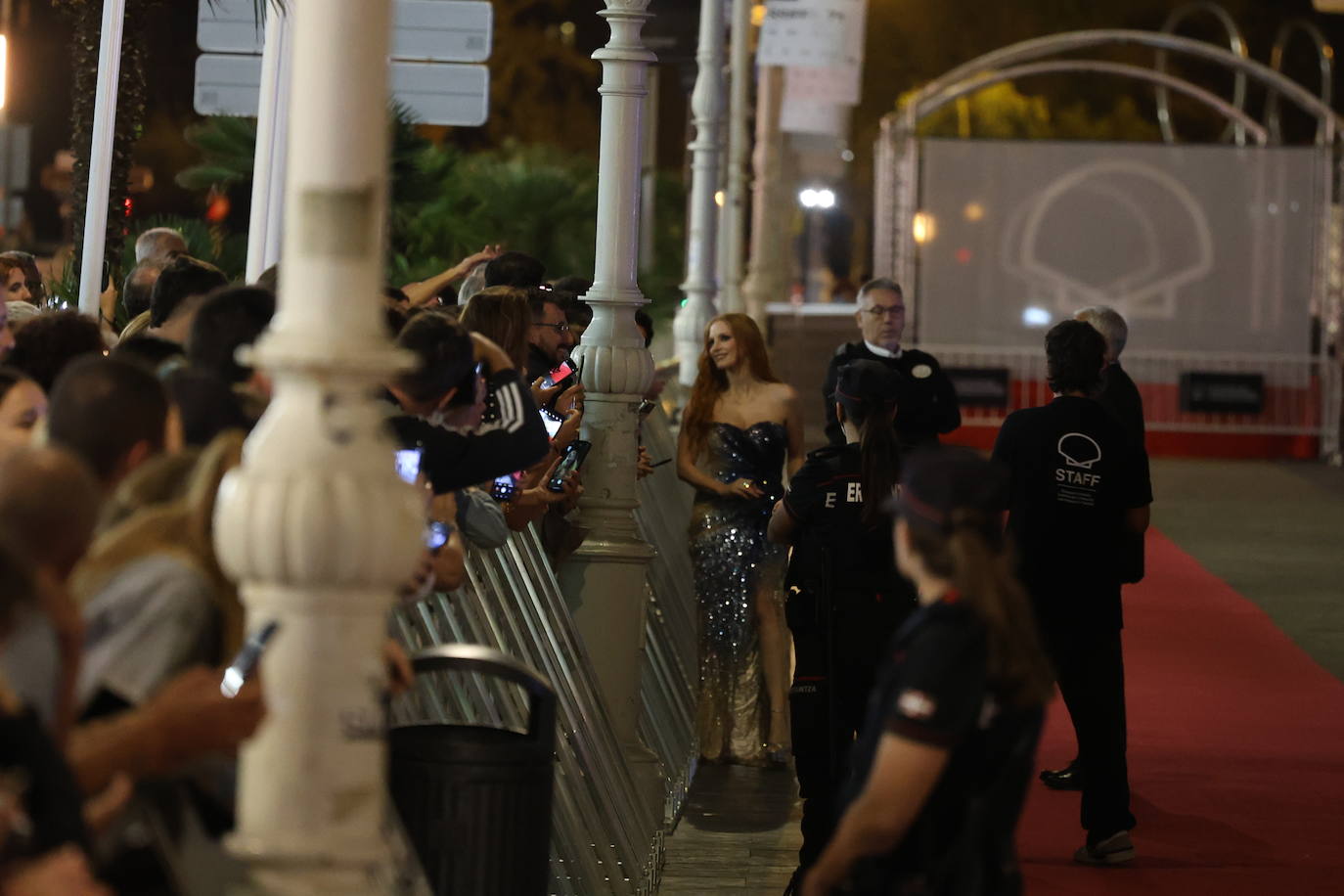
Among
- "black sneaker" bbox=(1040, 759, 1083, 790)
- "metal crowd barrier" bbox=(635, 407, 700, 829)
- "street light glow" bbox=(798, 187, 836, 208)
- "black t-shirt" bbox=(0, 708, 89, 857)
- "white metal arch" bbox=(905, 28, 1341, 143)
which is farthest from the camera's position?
"street light glow" bbox=(798, 187, 836, 208)

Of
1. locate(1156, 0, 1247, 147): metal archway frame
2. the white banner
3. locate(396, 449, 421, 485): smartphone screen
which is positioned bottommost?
locate(396, 449, 421, 485): smartphone screen

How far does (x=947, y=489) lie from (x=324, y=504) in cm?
121

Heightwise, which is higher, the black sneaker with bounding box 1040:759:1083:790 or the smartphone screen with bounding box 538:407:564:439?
the smartphone screen with bounding box 538:407:564:439

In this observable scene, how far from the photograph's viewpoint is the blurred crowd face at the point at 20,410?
185 inches

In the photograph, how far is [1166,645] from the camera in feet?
46.9

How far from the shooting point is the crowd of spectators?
3.05 metres

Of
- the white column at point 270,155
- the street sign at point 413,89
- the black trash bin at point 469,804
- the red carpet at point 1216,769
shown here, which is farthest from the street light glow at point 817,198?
the black trash bin at point 469,804

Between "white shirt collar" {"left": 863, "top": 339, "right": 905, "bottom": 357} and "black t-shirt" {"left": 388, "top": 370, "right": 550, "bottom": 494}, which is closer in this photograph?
"black t-shirt" {"left": 388, "top": 370, "right": 550, "bottom": 494}

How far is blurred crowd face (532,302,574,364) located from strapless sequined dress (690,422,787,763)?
1633 millimetres

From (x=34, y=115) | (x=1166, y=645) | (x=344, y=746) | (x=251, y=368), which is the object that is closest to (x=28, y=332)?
(x=251, y=368)

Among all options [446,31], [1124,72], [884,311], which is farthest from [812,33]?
[884,311]

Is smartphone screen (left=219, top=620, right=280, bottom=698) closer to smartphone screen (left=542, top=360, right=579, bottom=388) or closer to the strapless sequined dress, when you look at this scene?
smartphone screen (left=542, top=360, right=579, bottom=388)

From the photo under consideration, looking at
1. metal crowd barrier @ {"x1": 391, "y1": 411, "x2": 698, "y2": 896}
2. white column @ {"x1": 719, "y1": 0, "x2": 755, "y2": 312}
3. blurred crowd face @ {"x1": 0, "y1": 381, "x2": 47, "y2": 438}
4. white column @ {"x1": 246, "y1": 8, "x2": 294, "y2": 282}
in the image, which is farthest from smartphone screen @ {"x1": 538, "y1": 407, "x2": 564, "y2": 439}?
white column @ {"x1": 719, "y1": 0, "x2": 755, "y2": 312}

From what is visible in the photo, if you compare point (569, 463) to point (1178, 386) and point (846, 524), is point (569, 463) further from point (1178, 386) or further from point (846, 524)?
point (1178, 386)
